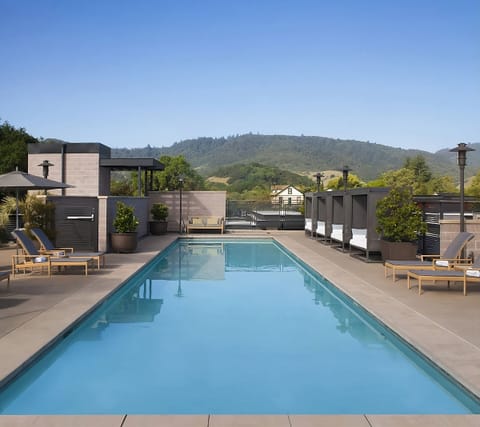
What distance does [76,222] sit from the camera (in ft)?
42.8

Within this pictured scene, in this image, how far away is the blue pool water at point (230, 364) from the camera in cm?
429

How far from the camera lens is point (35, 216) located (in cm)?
1154

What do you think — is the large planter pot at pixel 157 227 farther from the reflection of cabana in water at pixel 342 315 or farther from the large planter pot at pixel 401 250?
the large planter pot at pixel 401 250

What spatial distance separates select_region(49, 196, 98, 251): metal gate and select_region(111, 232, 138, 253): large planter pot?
691 millimetres

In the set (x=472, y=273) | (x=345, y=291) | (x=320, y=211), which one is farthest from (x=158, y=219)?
(x=472, y=273)

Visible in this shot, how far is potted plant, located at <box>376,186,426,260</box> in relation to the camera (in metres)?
11.1

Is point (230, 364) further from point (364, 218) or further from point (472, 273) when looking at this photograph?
point (364, 218)

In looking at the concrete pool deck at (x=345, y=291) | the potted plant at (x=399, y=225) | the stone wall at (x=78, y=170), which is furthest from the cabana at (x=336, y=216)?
the stone wall at (x=78, y=170)

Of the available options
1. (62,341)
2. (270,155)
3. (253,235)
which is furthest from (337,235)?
(270,155)

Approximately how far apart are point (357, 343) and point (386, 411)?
2004mm

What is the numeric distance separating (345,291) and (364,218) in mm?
6478

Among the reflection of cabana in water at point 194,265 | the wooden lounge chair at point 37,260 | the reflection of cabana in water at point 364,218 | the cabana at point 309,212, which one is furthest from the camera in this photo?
the cabana at point 309,212

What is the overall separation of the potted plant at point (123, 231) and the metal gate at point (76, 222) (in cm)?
67
